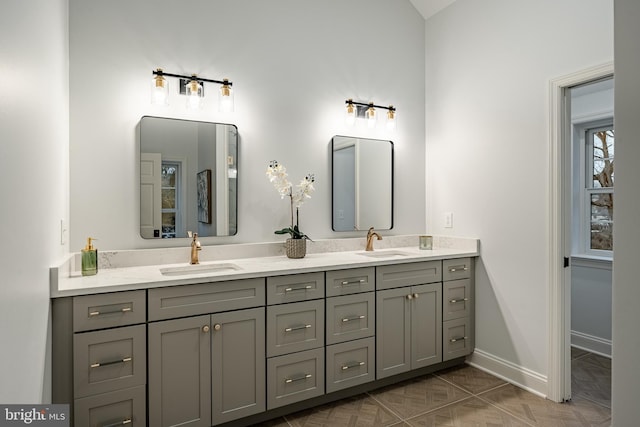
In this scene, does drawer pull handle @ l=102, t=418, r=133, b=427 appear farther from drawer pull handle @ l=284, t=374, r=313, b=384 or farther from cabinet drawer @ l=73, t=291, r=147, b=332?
drawer pull handle @ l=284, t=374, r=313, b=384

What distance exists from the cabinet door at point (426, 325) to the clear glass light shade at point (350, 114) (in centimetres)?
140

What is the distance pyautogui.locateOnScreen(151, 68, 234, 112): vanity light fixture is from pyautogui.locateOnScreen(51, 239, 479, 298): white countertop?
3.39ft

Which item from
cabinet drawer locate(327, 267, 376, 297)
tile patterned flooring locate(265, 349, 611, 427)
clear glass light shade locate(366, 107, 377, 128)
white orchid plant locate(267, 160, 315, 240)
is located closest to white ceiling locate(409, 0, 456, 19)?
clear glass light shade locate(366, 107, 377, 128)

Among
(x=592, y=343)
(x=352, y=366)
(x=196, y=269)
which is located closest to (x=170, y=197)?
(x=196, y=269)

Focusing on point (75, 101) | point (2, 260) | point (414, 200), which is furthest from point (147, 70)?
point (414, 200)

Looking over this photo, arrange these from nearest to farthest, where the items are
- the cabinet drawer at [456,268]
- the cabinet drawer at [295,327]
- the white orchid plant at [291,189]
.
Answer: the cabinet drawer at [295,327] → the white orchid plant at [291,189] → the cabinet drawer at [456,268]

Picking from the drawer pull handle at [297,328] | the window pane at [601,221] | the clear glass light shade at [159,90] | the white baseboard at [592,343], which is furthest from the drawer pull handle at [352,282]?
the window pane at [601,221]

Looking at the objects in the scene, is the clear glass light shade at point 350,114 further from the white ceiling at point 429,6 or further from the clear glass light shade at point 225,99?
the white ceiling at point 429,6

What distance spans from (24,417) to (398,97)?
10.5 ft

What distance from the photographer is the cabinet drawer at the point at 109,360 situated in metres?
1.74

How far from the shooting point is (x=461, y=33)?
3.18 meters

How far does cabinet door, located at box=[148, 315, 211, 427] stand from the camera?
189cm

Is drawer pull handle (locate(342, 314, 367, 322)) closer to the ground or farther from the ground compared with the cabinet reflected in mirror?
closer to the ground

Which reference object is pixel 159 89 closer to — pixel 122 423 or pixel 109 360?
pixel 109 360
